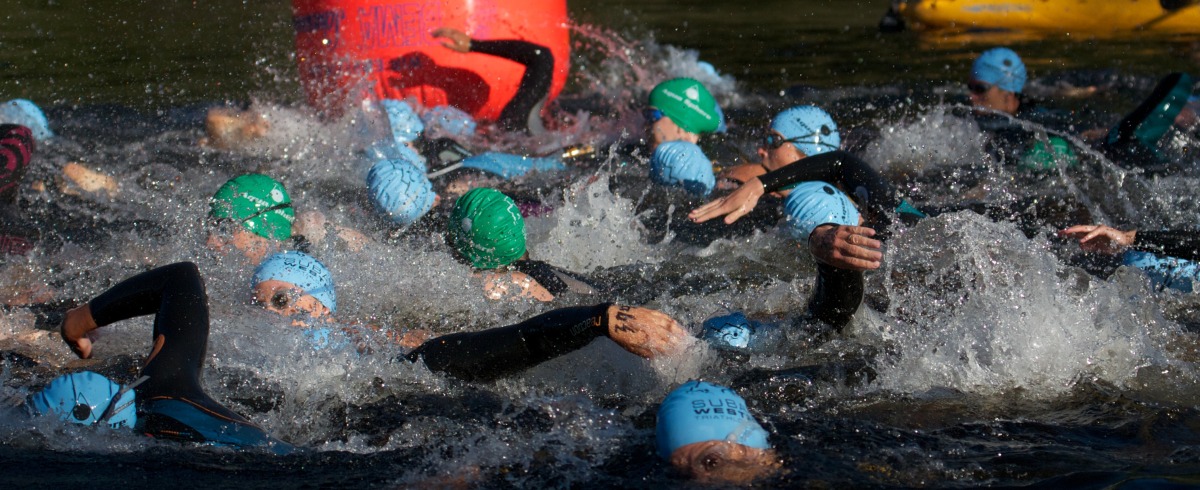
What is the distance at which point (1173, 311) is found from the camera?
5.26 metres

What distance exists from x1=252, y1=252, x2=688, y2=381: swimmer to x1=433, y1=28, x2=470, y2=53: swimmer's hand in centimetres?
375

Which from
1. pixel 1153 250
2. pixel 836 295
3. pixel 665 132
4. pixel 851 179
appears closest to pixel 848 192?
pixel 851 179

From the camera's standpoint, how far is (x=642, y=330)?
390 cm

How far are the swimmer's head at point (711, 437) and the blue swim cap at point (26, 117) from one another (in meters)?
6.91

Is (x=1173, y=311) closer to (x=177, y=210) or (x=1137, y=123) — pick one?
(x=1137, y=123)

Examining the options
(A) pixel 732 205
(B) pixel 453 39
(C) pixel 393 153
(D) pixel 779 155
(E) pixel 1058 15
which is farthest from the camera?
(E) pixel 1058 15

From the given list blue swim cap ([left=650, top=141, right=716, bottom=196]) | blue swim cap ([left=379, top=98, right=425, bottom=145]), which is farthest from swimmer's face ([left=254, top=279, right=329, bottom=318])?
blue swim cap ([left=379, top=98, right=425, bottom=145])

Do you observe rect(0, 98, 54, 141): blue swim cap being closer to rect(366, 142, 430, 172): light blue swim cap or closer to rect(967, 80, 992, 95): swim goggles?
rect(366, 142, 430, 172): light blue swim cap

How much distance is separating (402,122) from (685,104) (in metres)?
2.16

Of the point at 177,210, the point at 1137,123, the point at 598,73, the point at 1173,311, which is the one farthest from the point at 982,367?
the point at 598,73

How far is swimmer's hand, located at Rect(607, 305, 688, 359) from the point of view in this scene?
3.89 m

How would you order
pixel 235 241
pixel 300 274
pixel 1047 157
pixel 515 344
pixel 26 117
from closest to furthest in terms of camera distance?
pixel 515 344
pixel 300 274
pixel 235 241
pixel 1047 157
pixel 26 117

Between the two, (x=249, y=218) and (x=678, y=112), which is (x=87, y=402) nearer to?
(x=249, y=218)

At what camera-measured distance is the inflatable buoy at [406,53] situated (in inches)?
329
